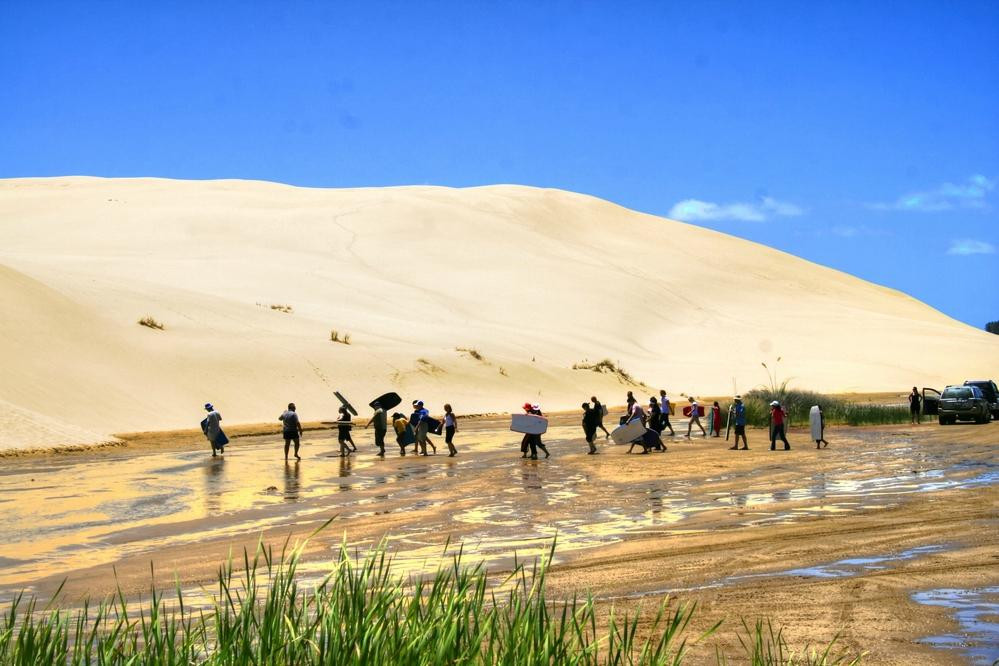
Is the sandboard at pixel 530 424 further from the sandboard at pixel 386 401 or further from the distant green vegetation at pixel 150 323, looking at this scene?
the distant green vegetation at pixel 150 323

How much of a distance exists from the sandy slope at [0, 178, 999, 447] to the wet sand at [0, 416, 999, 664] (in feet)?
41.5

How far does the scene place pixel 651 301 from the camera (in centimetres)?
9069

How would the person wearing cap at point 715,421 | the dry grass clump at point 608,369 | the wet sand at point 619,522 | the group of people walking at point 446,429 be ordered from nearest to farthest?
the wet sand at point 619,522 → the group of people walking at point 446,429 → the person wearing cap at point 715,421 → the dry grass clump at point 608,369

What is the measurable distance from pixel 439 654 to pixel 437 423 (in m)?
27.1

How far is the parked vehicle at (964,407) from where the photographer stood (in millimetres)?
39594

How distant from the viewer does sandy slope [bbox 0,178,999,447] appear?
4678 centimetres

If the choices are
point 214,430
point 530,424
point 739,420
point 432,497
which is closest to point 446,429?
point 530,424

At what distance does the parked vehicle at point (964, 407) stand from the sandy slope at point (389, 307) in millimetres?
19010

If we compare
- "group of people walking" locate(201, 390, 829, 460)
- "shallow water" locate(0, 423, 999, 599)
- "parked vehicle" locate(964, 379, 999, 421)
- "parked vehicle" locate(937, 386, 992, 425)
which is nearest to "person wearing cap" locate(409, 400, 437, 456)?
"group of people walking" locate(201, 390, 829, 460)

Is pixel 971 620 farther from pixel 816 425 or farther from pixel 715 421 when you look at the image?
pixel 715 421

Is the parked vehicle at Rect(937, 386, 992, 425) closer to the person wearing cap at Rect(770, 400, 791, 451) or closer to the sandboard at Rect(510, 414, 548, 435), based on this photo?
the person wearing cap at Rect(770, 400, 791, 451)

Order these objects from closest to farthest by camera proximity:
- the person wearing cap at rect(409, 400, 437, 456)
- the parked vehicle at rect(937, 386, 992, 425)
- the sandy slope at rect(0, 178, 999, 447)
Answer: the person wearing cap at rect(409, 400, 437, 456) < the parked vehicle at rect(937, 386, 992, 425) < the sandy slope at rect(0, 178, 999, 447)

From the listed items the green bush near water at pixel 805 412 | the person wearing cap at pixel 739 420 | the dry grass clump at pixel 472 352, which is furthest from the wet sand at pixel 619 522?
the dry grass clump at pixel 472 352

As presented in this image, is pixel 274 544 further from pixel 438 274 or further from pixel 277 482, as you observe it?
pixel 438 274
